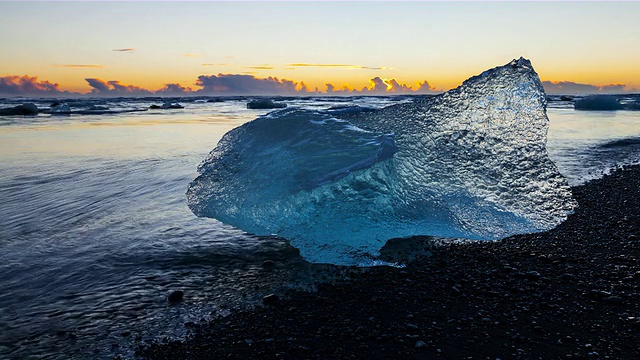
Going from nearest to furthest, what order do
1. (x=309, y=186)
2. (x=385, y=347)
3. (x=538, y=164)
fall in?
(x=385, y=347)
(x=309, y=186)
(x=538, y=164)

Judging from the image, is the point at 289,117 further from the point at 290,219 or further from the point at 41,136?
the point at 41,136

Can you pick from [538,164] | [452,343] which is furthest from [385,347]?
[538,164]

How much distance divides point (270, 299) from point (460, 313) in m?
1.86

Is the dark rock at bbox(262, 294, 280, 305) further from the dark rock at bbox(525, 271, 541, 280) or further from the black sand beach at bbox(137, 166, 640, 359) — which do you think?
the dark rock at bbox(525, 271, 541, 280)

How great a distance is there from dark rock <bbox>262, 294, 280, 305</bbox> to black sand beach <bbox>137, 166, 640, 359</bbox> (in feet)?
0.05

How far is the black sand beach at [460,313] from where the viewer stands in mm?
3479

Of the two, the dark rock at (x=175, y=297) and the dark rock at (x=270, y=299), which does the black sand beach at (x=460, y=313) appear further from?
the dark rock at (x=175, y=297)

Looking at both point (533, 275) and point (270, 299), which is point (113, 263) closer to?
point (270, 299)

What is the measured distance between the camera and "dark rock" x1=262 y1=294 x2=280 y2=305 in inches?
169

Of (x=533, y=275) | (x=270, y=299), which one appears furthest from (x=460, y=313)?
(x=270, y=299)

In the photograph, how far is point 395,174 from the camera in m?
6.23

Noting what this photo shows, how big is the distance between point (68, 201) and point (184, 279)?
182 inches

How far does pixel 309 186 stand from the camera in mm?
5691

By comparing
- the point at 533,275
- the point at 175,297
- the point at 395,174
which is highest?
the point at 395,174
